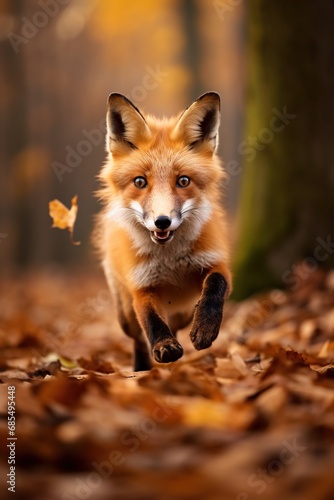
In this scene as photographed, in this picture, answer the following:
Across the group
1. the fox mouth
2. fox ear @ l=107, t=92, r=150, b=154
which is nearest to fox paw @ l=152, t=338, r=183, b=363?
the fox mouth

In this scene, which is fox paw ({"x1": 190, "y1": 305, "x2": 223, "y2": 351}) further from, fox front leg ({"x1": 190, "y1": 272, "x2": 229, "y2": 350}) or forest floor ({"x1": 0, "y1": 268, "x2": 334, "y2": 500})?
forest floor ({"x1": 0, "y1": 268, "x2": 334, "y2": 500})

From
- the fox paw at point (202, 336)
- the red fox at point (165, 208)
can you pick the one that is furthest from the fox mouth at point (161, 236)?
the fox paw at point (202, 336)

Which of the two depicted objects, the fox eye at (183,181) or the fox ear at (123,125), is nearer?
the fox eye at (183,181)

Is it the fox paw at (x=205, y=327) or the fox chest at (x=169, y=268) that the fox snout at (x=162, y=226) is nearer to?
the fox chest at (x=169, y=268)

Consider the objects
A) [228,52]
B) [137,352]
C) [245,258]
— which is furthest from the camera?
[228,52]

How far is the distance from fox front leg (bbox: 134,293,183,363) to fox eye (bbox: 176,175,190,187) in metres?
0.80

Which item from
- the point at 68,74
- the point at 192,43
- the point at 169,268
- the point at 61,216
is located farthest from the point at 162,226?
the point at 68,74

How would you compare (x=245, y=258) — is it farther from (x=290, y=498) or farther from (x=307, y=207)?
(x=290, y=498)

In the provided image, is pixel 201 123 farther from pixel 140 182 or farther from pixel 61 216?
pixel 61 216

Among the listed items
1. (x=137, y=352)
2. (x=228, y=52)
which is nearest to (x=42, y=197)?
(x=228, y=52)

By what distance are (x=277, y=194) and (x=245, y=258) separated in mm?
860

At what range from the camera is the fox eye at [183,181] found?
154 inches

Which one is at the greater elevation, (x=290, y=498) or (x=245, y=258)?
(x=290, y=498)

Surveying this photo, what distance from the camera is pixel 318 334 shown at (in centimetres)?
482
